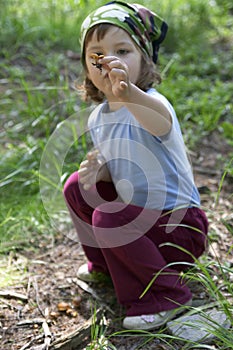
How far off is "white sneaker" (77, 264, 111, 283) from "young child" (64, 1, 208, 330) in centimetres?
18

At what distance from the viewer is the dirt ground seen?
203cm

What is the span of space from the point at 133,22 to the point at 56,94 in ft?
5.04

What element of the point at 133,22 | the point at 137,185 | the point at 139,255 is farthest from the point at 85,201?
the point at 133,22

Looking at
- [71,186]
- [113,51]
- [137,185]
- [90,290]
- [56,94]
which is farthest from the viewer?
[56,94]

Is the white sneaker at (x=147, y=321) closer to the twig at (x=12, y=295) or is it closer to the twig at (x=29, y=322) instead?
the twig at (x=29, y=322)

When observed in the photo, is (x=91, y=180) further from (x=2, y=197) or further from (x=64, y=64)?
(x=64, y=64)

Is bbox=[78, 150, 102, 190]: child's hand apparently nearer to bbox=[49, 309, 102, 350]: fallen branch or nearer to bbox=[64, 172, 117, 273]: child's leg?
bbox=[64, 172, 117, 273]: child's leg

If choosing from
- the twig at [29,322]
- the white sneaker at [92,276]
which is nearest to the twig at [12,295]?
the twig at [29,322]

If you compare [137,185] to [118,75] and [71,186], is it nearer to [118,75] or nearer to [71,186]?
[71,186]

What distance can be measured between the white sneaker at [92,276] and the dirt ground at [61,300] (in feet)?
0.09

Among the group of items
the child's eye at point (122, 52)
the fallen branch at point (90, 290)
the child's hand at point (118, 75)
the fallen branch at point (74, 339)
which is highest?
the child's hand at point (118, 75)

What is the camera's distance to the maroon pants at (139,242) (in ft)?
6.65

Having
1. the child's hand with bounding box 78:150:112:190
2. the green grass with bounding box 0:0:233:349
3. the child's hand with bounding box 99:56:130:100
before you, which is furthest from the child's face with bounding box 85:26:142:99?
the green grass with bounding box 0:0:233:349

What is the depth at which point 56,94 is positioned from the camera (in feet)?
11.6
